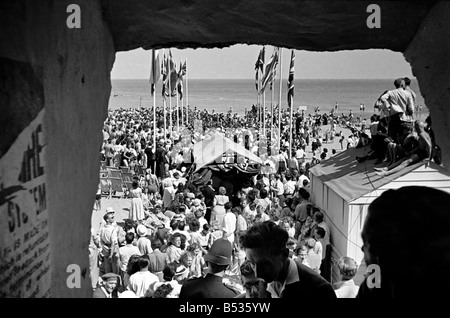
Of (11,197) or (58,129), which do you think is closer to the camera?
(11,197)

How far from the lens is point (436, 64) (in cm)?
335

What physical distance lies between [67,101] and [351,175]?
27.6ft

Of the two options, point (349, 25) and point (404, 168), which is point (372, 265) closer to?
point (349, 25)

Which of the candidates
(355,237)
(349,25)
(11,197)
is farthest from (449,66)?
(355,237)

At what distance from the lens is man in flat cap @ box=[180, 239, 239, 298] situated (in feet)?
13.4

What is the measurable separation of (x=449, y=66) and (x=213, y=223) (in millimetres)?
6696

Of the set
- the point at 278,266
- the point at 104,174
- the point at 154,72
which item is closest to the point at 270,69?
the point at 154,72

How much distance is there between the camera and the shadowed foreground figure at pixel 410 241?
71.7 inches

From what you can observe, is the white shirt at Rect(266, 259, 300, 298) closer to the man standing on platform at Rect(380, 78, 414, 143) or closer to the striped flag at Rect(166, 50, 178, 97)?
the man standing on platform at Rect(380, 78, 414, 143)

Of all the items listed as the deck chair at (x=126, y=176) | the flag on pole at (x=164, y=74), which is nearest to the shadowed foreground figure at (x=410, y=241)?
the deck chair at (x=126, y=176)

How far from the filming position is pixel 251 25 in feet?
10.9

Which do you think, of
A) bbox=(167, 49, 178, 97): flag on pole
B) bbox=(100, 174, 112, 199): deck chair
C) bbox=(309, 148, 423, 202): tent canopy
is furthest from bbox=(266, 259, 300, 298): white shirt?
bbox=(167, 49, 178, 97): flag on pole

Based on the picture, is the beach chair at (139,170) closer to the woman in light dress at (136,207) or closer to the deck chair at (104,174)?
the deck chair at (104,174)

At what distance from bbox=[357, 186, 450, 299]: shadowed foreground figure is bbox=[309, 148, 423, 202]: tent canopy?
678 centimetres
